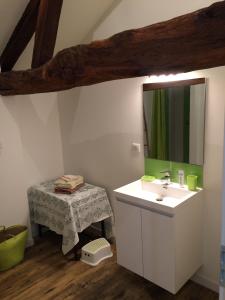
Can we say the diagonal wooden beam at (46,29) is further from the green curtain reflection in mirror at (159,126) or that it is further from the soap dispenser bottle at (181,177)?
the soap dispenser bottle at (181,177)

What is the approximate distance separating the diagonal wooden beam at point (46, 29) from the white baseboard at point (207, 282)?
236cm

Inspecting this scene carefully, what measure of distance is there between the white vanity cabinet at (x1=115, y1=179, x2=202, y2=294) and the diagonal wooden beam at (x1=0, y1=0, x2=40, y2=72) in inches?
69.1

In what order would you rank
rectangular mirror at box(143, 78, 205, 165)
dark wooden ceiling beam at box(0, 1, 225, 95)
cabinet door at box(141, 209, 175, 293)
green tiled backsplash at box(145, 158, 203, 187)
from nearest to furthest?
dark wooden ceiling beam at box(0, 1, 225, 95) → cabinet door at box(141, 209, 175, 293) → rectangular mirror at box(143, 78, 205, 165) → green tiled backsplash at box(145, 158, 203, 187)

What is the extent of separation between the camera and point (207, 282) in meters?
2.44

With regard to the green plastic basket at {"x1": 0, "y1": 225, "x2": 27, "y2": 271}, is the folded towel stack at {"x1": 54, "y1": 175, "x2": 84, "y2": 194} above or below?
above

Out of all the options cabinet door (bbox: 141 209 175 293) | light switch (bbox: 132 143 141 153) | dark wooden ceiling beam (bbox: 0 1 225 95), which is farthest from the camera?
light switch (bbox: 132 143 141 153)

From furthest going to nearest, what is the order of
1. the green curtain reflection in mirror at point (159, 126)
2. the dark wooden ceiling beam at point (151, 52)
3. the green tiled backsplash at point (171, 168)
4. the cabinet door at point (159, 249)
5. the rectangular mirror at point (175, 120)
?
the green curtain reflection in mirror at point (159, 126), the green tiled backsplash at point (171, 168), the rectangular mirror at point (175, 120), the cabinet door at point (159, 249), the dark wooden ceiling beam at point (151, 52)

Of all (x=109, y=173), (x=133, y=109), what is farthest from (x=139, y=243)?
(x=133, y=109)

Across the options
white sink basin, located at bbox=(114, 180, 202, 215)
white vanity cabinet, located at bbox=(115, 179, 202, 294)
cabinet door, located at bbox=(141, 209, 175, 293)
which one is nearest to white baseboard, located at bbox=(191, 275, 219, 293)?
white vanity cabinet, located at bbox=(115, 179, 202, 294)

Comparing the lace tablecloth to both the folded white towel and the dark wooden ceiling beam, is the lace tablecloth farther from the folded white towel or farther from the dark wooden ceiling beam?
the dark wooden ceiling beam

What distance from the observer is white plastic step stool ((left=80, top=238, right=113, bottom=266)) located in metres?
2.84

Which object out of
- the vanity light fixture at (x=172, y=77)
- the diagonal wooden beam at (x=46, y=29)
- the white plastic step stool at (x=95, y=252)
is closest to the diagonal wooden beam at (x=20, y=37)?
the diagonal wooden beam at (x=46, y=29)

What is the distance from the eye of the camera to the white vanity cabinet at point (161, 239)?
213cm

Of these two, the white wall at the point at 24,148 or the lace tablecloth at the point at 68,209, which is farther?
the white wall at the point at 24,148
